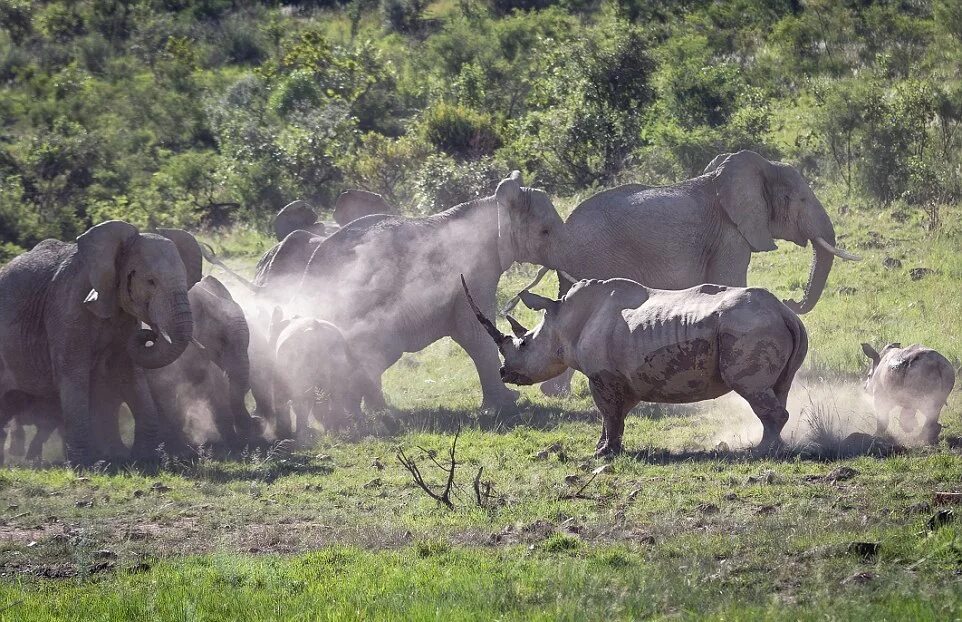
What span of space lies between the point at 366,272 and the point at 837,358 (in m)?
6.34

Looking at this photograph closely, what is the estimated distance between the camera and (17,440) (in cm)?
1895

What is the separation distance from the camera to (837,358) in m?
19.2

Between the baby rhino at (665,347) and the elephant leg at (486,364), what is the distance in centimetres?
418

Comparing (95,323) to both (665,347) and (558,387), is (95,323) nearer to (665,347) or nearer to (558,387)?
(558,387)

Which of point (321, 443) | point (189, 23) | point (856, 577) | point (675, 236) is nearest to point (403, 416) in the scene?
point (321, 443)

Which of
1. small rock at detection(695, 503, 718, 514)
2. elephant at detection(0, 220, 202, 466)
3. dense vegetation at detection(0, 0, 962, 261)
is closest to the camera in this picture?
small rock at detection(695, 503, 718, 514)

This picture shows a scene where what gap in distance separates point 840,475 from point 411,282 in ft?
28.8

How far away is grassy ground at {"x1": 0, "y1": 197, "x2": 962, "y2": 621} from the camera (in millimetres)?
8922

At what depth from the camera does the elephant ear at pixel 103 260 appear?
16578 mm

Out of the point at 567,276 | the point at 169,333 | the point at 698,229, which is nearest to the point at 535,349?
the point at 567,276

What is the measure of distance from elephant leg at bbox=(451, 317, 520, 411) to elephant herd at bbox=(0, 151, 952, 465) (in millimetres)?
24

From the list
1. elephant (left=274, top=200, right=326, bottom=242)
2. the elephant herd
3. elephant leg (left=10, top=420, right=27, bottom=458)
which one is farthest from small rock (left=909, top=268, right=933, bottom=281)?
elephant leg (left=10, top=420, right=27, bottom=458)

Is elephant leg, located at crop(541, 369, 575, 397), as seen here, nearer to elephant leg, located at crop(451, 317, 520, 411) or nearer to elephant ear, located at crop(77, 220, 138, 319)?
elephant leg, located at crop(451, 317, 520, 411)

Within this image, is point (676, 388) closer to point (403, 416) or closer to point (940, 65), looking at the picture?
point (403, 416)
